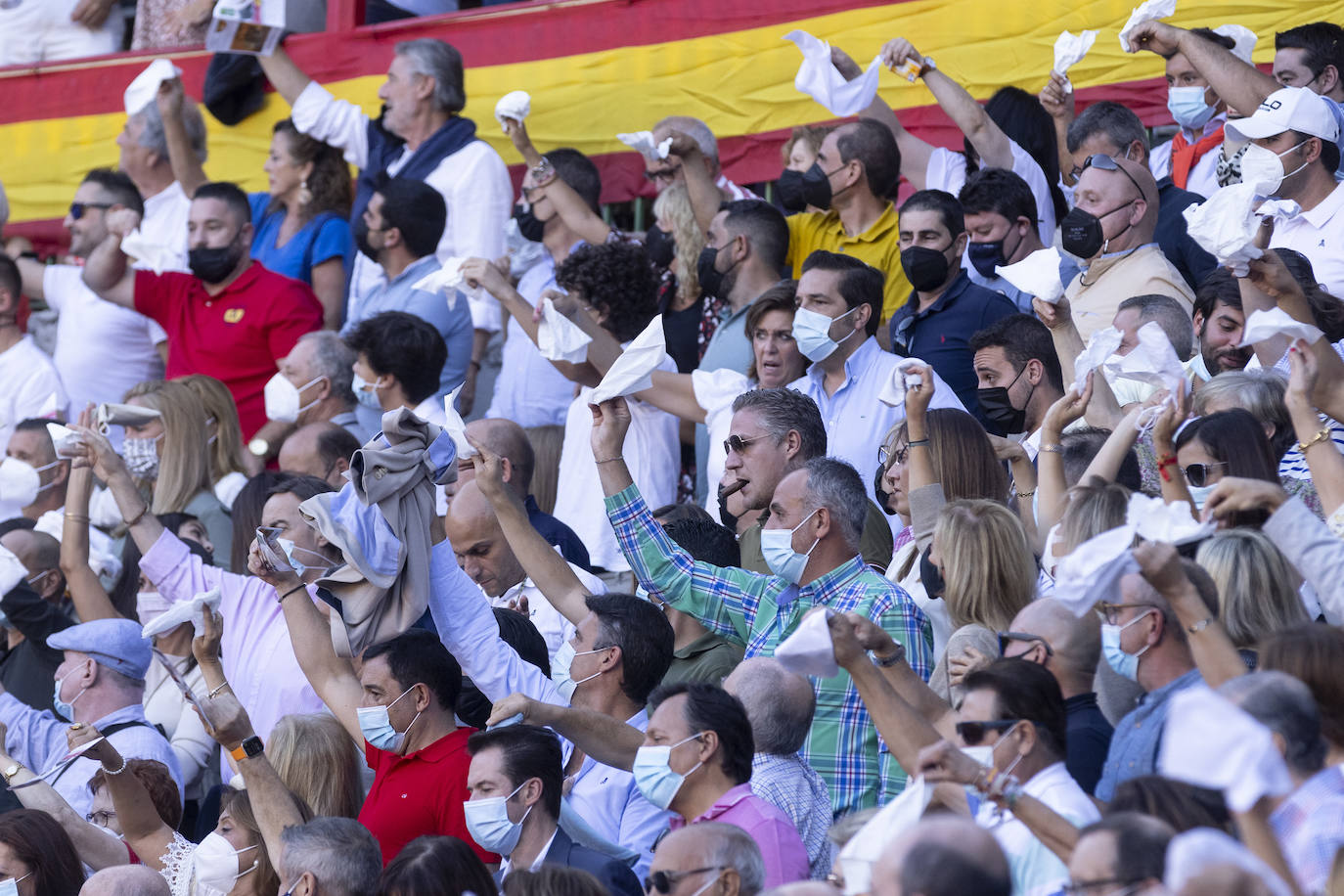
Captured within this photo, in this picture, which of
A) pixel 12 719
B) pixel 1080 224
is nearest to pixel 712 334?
pixel 1080 224

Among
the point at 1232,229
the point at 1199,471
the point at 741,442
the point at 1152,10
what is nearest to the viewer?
the point at 1199,471

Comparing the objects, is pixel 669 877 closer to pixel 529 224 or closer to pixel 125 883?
pixel 125 883

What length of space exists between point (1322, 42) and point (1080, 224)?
129 cm

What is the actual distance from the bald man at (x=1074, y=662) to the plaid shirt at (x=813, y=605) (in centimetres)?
51

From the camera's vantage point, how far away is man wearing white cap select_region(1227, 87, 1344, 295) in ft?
20.8

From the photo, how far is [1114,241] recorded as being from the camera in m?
6.91

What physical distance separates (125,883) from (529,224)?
450cm

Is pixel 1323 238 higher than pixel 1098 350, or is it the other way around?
pixel 1098 350

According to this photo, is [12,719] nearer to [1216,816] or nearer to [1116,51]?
[1216,816]

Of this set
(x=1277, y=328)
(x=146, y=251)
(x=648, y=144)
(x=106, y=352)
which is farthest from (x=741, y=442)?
(x=106, y=352)

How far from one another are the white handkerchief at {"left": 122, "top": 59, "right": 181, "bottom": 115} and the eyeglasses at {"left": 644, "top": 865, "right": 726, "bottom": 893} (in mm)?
6780

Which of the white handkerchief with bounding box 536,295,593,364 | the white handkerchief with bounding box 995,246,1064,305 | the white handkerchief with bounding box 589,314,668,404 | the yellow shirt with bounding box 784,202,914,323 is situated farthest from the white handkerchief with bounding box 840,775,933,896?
the yellow shirt with bounding box 784,202,914,323

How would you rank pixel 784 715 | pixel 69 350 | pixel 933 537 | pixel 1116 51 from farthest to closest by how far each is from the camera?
pixel 69 350 < pixel 1116 51 < pixel 933 537 < pixel 784 715

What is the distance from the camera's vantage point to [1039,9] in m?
8.97
